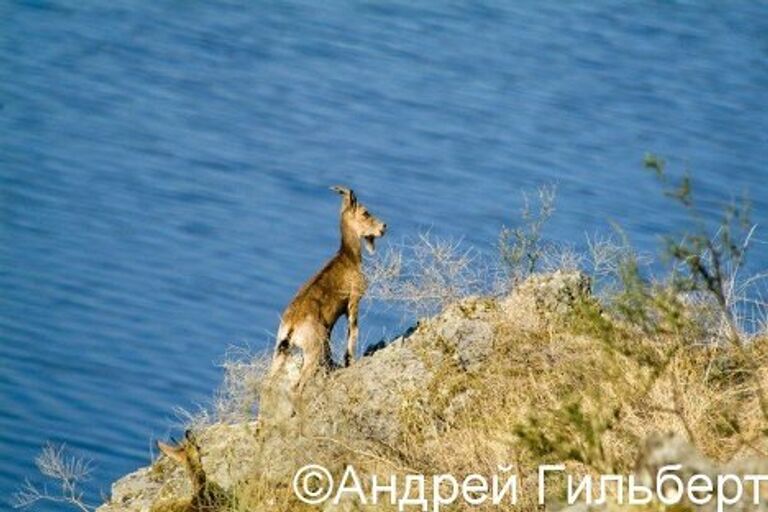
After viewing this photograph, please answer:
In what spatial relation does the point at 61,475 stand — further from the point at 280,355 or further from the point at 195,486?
the point at 280,355

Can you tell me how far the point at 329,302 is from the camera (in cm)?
1355

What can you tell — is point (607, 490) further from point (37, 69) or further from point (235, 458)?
point (37, 69)

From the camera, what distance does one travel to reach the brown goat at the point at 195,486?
37.5ft

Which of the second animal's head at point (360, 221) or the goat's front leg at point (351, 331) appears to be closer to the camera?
the goat's front leg at point (351, 331)

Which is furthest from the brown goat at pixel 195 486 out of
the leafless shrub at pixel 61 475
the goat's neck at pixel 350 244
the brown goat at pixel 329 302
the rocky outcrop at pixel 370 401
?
the goat's neck at pixel 350 244

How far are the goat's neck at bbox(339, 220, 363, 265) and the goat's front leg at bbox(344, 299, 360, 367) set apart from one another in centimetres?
40

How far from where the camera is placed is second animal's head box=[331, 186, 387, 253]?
565 inches

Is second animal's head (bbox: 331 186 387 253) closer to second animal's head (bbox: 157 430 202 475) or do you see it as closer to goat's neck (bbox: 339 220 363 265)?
goat's neck (bbox: 339 220 363 265)

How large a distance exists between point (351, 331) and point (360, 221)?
116cm

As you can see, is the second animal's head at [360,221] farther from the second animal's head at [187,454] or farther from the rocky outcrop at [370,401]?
the second animal's head at [187,454]

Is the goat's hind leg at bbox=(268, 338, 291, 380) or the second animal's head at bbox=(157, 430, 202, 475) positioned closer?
the second animal's head at bbox=(157, 430, 202, 475)

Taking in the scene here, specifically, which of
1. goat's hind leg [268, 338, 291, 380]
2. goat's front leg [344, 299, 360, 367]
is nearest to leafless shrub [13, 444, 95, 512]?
goat's hind leg [268, 338, 291, 380]

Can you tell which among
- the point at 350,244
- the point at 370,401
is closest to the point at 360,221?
the point at 350,244

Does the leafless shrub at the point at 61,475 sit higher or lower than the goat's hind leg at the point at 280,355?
lower
